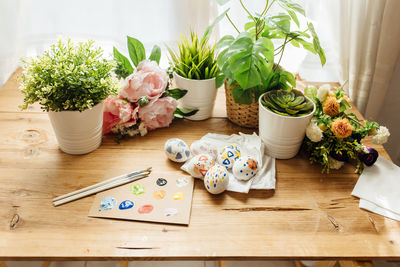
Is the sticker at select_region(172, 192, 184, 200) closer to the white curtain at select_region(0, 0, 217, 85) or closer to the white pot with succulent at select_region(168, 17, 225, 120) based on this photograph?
the white pot with succulent at select_region(168, 17, 225, 120)

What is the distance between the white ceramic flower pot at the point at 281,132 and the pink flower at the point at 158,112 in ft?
0.90

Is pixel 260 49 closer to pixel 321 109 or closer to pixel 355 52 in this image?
pixel 321 109

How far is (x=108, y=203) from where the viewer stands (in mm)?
774

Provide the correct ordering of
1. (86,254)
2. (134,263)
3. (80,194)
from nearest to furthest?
(86,254) < (80,194) < (134,263)

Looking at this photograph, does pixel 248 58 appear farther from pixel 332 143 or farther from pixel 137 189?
pixel 137 189

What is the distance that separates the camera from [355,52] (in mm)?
1167

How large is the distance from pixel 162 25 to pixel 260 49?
540mm

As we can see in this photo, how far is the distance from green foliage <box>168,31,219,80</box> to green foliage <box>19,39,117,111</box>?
266mm

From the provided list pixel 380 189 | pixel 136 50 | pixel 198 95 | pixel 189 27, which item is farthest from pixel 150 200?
pixel 189 27

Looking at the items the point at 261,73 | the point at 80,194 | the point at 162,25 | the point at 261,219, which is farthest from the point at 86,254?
the point at 162,25

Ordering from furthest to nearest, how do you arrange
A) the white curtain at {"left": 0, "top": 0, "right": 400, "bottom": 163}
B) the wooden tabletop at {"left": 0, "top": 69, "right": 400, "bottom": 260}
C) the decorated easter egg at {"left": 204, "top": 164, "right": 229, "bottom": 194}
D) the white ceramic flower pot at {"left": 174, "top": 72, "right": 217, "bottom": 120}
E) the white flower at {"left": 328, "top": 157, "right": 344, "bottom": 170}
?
the white curtain at {"left": 0, "top": 0, "right": 400, "bottom": 163} < the white ceramic flower pot at {"left": 174, "top": 72, "right": 217, "bottom": 120} < the white flower at {"left": 328, "top": 157, "right": 344, "bottom": 170} < the decorated easter egg at {"left": 204, "top": 164, "right": 229, "bottom": 194} < the wooden tabletop at {"left": 0, "top": 69, "right": 400, "bottom": 260}

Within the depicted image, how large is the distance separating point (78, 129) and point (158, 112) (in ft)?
0.78

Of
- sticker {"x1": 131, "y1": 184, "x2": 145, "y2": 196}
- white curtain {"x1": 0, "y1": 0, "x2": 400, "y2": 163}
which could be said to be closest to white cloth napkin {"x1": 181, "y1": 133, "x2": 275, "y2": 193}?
sticker {"x1": 131, "y1": 184, "x2": 145, "y2": 196}

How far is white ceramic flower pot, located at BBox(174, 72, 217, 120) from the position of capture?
1.00m
